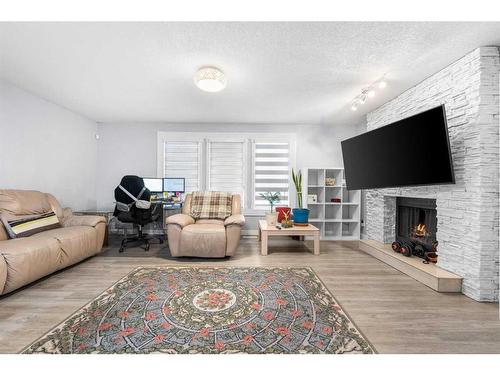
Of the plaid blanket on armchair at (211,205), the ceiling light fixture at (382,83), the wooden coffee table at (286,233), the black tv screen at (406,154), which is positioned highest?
the ceiling light fixture at (382,83)

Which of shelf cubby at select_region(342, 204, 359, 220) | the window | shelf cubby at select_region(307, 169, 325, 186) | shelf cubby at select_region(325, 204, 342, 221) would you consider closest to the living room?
shelf cubby at select_region(325, 204, 342, 221)

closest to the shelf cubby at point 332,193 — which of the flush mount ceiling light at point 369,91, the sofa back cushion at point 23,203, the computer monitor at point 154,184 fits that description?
the flush mount ceiling light at point 369,91

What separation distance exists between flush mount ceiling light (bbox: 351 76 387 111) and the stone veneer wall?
1.81 feet

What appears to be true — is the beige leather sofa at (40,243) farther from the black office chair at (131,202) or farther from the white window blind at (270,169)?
the white window blind at (270,169)

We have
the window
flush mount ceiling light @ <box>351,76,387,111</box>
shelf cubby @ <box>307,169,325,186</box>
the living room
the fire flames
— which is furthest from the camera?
the window

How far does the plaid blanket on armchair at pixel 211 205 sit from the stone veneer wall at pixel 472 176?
294 cm

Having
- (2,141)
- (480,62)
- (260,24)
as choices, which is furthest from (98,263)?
(480,62)

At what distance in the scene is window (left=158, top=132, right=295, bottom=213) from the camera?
4.93 meters

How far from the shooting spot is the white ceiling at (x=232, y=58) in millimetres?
1936

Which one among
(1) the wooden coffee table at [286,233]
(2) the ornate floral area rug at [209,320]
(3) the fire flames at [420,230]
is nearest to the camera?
(2) the ornate floral area rug at [209,320]

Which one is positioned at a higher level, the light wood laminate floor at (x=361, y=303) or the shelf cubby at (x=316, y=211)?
the shelf cubby at (x=316, y=211)

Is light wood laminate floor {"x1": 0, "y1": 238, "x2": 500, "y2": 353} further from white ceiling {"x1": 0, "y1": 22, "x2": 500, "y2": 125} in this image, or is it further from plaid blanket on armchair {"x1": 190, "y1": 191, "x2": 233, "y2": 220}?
white ceiling {"x1": 0, "y1": 22, "x2": 500, "y2": 125}

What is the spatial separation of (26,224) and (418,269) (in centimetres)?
453

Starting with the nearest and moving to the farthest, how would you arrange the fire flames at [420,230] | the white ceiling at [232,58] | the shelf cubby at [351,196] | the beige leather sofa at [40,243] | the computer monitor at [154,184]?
the white ceiling at [232,58]
the beige leather sofa at [40,243]
the fire flames at [420,230]
the computer monitor at [154,184]
the shelf cubby at [351,196]
